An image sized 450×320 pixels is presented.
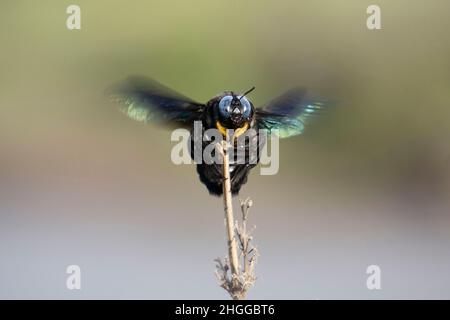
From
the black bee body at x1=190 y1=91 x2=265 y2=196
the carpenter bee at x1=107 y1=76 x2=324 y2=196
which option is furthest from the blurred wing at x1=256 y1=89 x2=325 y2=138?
the black bee body at x1=190 y1=91 x2=265 y2=196

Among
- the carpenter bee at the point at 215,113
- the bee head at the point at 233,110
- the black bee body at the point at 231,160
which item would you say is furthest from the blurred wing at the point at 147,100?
the bee head at the point at 233,110

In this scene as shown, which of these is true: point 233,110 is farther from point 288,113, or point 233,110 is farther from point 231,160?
point 288,113

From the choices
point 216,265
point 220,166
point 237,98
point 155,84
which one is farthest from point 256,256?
point 155,84

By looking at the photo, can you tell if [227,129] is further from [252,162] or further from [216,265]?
[216,265]

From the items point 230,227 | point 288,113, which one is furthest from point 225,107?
point 288,113

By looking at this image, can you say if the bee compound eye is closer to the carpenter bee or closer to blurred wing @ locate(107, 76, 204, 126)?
the carpenter bee

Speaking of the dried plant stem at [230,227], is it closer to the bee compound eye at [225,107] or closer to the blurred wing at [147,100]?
A: the bee compound eye at [225,107]

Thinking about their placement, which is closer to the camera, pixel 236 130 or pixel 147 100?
pixel 236 130
